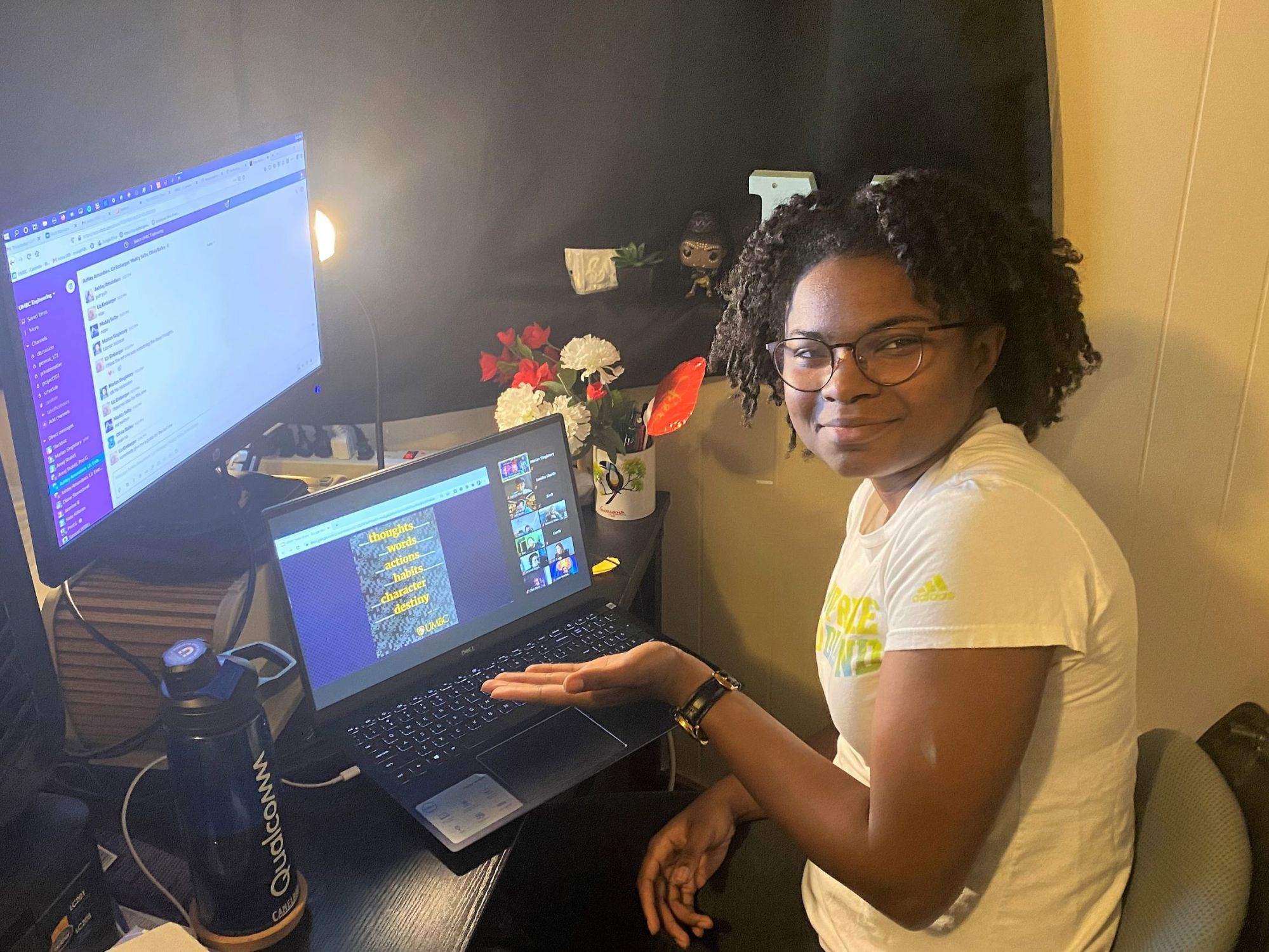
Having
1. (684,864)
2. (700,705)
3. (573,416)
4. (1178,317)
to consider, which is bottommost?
(684,864)

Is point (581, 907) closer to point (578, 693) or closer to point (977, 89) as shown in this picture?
point (578, 693)

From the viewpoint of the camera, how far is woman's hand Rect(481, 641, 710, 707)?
1.06 m

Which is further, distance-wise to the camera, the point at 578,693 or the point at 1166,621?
the point at 1166,621

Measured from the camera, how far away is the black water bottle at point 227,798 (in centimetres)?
81

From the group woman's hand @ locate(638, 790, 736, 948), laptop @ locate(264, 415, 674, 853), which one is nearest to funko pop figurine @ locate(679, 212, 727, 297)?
laptop @ locate(264, 415, 674, 853)

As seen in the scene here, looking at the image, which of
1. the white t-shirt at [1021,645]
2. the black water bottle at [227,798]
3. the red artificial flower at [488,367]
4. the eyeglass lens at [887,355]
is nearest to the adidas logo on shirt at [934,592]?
the white t-shirt at [1021,645]

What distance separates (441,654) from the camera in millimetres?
1229

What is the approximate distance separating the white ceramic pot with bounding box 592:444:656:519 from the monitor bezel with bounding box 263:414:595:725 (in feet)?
0.63

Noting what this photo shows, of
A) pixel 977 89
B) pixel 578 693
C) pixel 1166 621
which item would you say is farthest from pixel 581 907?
pixel 977 89

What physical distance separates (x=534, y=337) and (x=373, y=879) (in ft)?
2.90

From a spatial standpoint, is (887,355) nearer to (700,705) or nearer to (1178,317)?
(700,705)

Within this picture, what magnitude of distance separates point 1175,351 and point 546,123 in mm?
1020

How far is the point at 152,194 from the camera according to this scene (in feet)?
3.48

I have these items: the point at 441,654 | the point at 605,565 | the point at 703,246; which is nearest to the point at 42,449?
the point at 441,654
